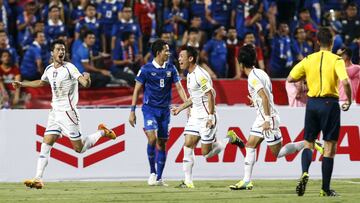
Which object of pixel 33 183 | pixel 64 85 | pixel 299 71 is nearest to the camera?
pixel 299 71

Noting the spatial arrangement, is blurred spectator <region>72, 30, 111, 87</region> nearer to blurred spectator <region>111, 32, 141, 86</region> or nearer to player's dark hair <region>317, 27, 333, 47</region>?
blurred spectator <region>111, 32, 141, 86</region>

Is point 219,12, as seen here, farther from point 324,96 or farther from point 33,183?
point 324,96

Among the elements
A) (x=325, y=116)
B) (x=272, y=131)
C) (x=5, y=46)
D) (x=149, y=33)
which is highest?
(x=149, y=33)

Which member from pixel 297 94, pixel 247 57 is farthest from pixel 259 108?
pixel 297 94

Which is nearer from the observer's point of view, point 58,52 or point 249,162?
A: point 249,162

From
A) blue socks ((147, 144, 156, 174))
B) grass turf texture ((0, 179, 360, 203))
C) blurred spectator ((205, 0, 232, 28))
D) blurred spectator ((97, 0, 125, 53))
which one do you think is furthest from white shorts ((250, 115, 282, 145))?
blurred spectator ((205, 0, 232, 28))

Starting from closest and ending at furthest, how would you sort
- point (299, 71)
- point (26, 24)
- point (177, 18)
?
1. point (299, 71)
2. point (26, 24)
3. point (177, 18)

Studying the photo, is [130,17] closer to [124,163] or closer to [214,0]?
[214,0]

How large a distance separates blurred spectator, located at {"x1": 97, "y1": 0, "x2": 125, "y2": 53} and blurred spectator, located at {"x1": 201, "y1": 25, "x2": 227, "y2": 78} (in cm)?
230

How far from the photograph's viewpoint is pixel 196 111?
1745 centimetres

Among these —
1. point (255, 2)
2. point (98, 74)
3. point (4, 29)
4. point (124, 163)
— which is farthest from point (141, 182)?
point (255, 2)

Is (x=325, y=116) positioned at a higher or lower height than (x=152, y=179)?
higher

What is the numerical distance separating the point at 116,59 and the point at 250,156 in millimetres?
9696

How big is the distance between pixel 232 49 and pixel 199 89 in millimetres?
9081
